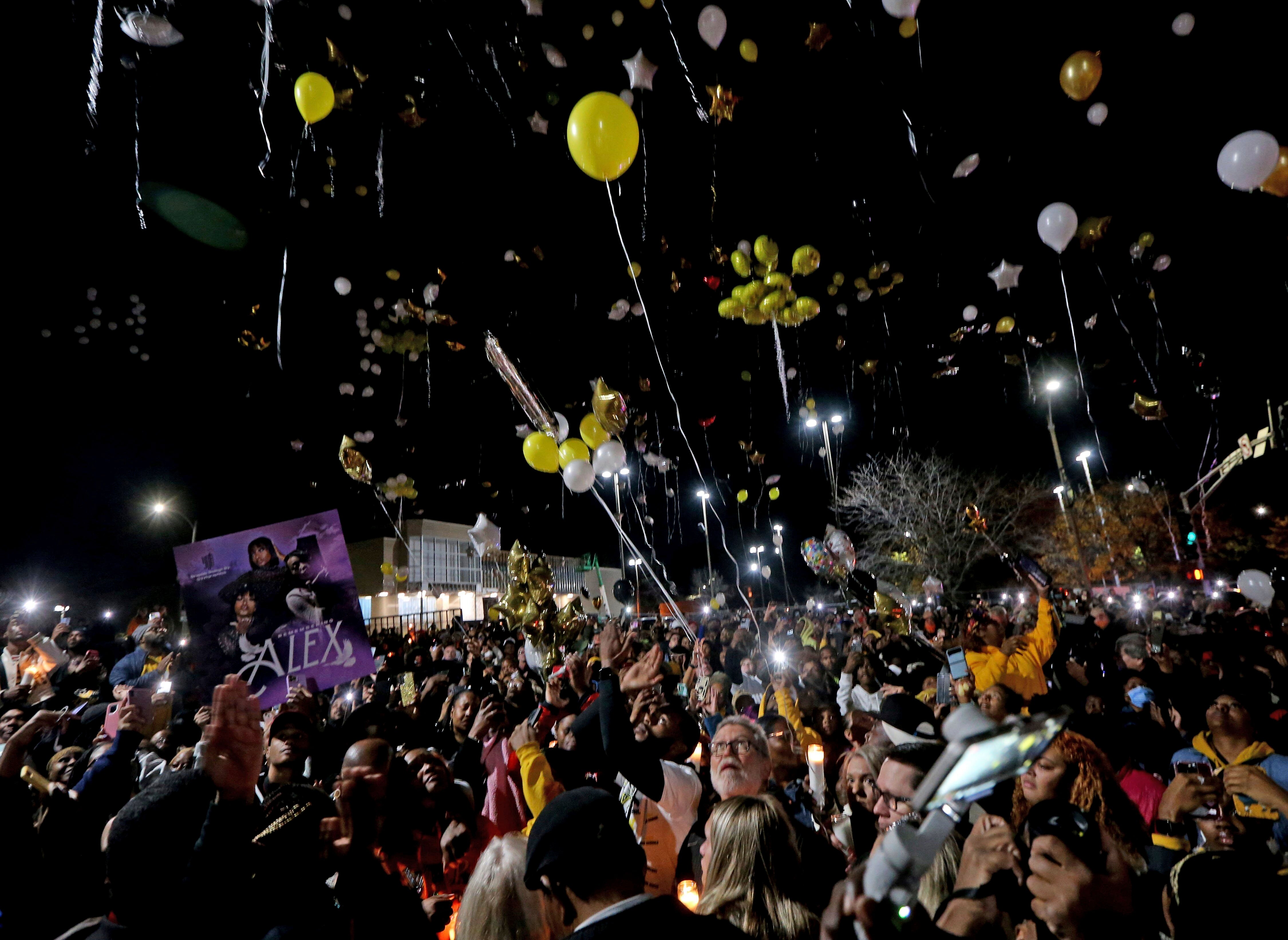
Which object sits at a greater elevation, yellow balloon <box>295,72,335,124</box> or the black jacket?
yellow balloon <box>295,72,335,124</box>

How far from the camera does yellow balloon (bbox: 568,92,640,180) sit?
17.2ft

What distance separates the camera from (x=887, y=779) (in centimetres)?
312

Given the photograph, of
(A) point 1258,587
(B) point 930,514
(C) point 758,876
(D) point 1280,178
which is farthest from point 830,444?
(C) point 758,876

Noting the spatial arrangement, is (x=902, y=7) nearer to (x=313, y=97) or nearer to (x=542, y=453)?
(x=313, y=97)

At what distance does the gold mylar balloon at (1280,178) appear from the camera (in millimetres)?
5816

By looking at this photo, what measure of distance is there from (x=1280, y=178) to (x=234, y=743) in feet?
29.0

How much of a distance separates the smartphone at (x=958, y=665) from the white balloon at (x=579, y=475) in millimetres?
4871

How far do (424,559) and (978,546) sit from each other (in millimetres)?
37052

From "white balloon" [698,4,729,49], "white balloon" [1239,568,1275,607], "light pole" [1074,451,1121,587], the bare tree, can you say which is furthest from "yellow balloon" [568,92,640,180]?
"light pole" [1074,451,1121,587]

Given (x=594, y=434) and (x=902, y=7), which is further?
(x=594, y=434)

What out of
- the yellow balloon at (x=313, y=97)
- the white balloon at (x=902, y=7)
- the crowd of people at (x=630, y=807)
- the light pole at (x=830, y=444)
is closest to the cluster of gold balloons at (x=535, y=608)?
the crowd of people at (x=630, y=807)

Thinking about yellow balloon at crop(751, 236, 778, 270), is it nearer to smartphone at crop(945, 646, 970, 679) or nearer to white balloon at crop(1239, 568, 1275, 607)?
smartphone at crop(945, 646, 970, 679)

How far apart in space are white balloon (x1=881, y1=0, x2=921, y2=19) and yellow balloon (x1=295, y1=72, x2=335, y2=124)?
516 cm

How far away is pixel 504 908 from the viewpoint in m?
2.21
